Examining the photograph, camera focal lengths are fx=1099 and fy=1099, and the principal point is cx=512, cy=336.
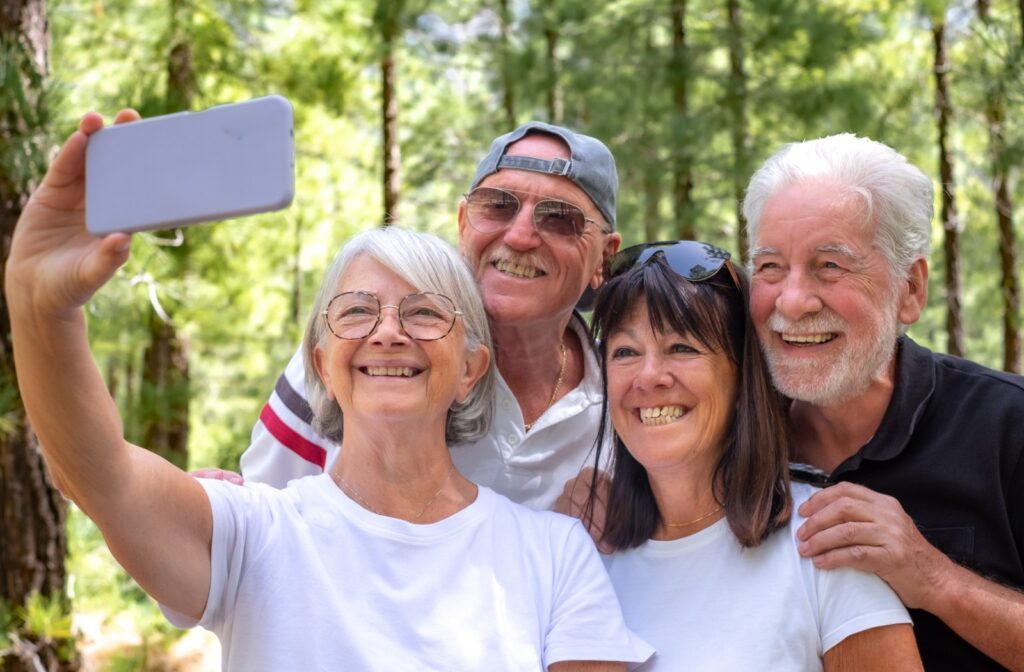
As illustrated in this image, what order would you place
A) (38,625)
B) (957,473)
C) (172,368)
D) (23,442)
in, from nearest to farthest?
(957,473)
(38,625)
(23,442)
(172,368)

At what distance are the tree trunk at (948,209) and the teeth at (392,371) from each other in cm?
765

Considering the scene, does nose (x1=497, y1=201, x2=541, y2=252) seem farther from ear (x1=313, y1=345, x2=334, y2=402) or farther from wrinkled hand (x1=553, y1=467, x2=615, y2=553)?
ear (x1=313, y1=345, x2=334, y2=402)

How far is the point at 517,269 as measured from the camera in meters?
2.79

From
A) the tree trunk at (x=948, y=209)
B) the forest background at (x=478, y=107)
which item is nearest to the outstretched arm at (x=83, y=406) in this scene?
the forest background at (x=478, y=107)

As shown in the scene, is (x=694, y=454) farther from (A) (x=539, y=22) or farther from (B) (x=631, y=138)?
(A) (x=539, y=22)

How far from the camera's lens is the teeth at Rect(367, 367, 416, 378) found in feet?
6.61

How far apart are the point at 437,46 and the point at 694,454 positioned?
893 centimetres

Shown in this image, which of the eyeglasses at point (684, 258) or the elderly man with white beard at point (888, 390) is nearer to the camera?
the elderly man with white beard at point (888, 390)

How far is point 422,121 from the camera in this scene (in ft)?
40.5

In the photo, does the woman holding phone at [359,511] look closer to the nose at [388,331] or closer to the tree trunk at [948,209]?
the nose at [388,331]

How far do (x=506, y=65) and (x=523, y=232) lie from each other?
337 inches

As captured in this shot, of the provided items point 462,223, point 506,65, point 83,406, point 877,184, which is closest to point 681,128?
point 506,65

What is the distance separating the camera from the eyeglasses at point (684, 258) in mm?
2197

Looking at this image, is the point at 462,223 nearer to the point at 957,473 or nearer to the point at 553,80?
the point at 957,473
